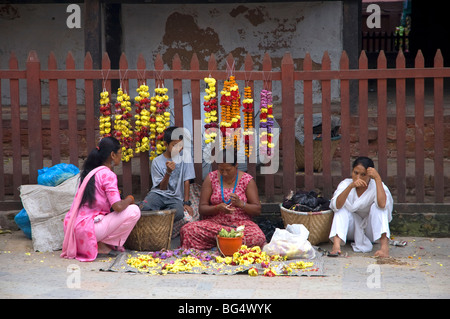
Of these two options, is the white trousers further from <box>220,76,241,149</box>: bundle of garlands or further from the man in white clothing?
<box>220,76,241,149</box>: bundle of garlands

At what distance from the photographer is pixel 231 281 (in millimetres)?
5602

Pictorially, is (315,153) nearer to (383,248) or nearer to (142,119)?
(383,248)

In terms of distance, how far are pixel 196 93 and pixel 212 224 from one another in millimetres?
1391

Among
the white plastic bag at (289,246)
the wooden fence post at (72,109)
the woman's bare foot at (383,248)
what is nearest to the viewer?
the white plastic bag at (289,246)

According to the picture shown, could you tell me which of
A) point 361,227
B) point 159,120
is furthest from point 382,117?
point 159,120

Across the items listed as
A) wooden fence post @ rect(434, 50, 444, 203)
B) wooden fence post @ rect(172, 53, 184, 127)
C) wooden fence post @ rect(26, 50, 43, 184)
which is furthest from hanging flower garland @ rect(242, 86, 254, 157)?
wooden fence post @ rect(26, 50, 43, 184)

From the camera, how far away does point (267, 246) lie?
629 cm

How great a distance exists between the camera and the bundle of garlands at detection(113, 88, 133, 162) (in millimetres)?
6980

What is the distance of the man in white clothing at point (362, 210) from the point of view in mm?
6430

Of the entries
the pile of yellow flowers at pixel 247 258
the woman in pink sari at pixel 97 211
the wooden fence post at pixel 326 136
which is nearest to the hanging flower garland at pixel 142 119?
the woman in pink sari at pixel 97 211

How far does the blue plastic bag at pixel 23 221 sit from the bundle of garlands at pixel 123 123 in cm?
114

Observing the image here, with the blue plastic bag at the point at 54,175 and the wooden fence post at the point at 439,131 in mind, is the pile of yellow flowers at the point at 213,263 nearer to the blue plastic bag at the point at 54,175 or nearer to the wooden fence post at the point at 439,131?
the blue plastic bag at the point at 54,175

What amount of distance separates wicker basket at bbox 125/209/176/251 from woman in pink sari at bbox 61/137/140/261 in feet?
0.56

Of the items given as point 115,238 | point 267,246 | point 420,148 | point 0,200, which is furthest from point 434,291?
point 0,200
